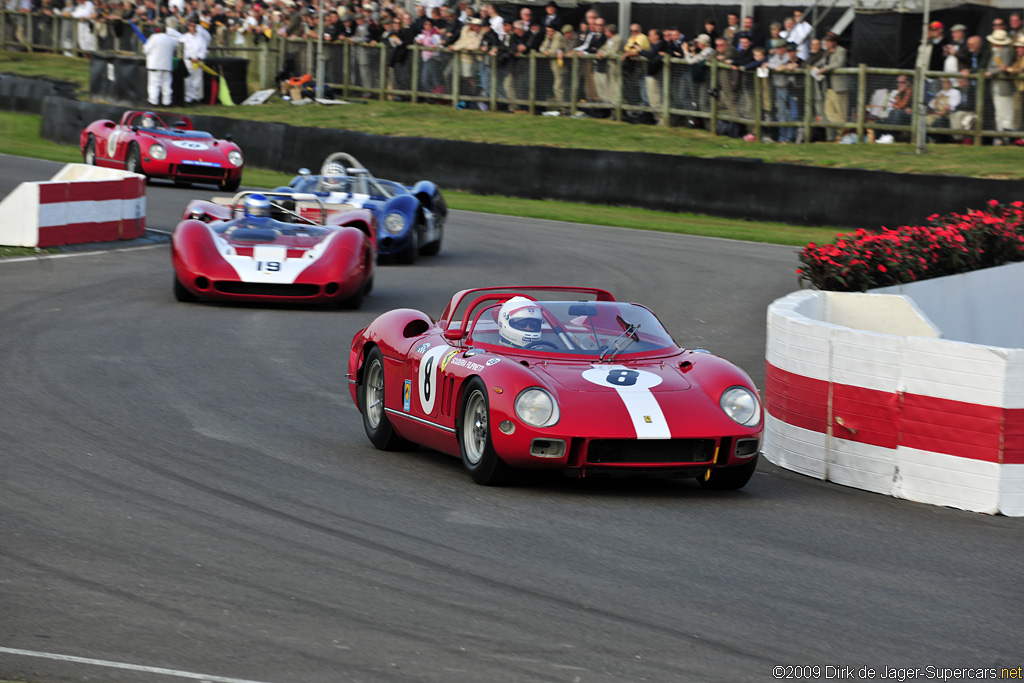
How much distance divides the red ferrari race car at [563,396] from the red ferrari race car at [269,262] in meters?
5.23

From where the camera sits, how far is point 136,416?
8.66 metres

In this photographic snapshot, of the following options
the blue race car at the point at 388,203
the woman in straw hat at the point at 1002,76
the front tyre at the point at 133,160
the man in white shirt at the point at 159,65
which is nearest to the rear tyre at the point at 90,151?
the front tyre at the point at 133,160

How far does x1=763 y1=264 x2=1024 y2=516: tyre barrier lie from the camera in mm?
7000

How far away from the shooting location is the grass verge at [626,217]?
67.8ft

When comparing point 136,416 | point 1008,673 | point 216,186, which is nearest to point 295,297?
point 136,416

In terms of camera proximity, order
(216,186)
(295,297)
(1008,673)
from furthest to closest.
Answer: (216,186), (295,297), (1008,673)

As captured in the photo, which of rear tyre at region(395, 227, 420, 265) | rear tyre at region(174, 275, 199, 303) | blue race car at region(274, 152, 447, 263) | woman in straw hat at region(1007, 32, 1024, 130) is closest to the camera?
rear tyre at region(174, 275, 199, 303)

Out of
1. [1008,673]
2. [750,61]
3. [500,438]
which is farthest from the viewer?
[750,61]

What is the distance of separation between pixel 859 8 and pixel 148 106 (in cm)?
1625

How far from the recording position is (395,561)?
18.3ft

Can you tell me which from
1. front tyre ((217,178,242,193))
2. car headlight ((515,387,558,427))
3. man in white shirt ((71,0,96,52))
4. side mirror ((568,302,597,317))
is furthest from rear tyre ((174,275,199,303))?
man in white shirt ((71,0,96,52))

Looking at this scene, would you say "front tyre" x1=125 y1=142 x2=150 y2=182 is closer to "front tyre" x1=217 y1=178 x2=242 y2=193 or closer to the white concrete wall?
"front tyre" x1=217 y1=178 x2=242 y2=193

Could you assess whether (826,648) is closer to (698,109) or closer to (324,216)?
(324,216)

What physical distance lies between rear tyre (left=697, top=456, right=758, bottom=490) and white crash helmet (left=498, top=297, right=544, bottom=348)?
121 cm
